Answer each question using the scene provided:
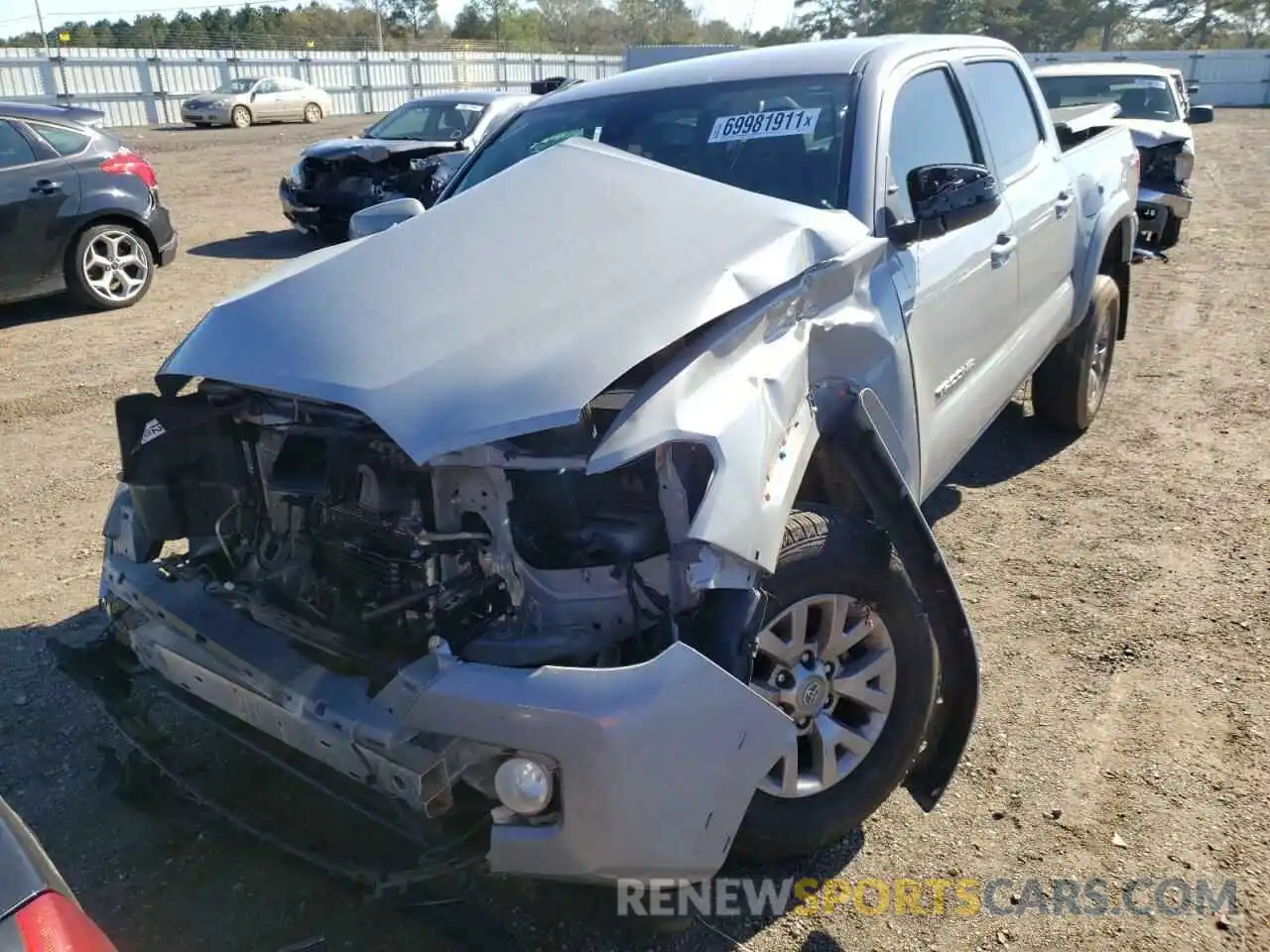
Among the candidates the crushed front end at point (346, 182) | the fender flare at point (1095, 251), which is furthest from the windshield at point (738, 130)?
the crushed front end at point (346, 182)

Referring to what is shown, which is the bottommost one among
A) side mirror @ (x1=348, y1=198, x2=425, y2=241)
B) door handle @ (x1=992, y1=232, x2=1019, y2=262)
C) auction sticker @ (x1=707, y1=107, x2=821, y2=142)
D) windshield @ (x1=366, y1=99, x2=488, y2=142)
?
windshield @ (x1=366, y1=99, x2=488, y2=142)

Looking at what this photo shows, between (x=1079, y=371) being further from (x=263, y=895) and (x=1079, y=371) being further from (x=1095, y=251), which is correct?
(x=263, y=895)

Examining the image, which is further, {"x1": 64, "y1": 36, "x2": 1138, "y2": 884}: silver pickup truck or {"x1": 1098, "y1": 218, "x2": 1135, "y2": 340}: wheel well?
{"x1": 1098, "y1": 218, "x2": 1135, "y2": 340}: wheel well

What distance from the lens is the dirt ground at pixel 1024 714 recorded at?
2.53 m

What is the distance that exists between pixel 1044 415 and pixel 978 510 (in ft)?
3.94

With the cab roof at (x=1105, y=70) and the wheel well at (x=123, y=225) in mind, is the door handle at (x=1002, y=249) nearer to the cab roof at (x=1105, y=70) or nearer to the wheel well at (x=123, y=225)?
the wheel well at (x=123, y=225)

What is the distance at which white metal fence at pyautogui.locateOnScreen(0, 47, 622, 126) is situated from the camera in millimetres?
27922

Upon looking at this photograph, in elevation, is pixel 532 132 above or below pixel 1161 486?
above

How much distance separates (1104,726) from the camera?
3234 mm

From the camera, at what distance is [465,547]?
2.35 metres

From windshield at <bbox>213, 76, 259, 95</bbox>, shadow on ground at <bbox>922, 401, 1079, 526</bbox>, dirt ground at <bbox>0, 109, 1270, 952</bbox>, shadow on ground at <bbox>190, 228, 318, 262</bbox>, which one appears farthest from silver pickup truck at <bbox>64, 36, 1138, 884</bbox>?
windshield at <bbox>213, 76, 259, 95</bbox>

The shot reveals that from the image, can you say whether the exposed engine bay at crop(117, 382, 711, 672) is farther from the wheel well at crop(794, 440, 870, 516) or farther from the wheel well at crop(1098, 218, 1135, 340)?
the wheel well at crop(1098, 218, 1135, 340)

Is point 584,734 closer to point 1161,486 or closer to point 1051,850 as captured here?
point 1051,850

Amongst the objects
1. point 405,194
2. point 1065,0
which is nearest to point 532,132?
point 405,194
